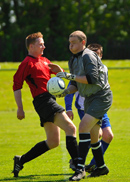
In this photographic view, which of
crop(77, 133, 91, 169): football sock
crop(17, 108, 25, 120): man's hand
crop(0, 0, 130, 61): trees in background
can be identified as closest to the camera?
crop(77, 133, 91, 169): football sock

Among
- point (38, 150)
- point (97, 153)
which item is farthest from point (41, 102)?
point (97, 153)

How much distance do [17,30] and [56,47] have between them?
8.01 m

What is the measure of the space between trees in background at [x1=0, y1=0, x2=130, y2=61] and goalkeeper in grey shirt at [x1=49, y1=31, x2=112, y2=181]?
4316 centimetres

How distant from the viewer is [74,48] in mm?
5883

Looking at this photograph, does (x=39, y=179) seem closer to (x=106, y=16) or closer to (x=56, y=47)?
(x=56, y=47)

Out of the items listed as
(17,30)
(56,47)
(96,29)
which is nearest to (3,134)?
(56,47)

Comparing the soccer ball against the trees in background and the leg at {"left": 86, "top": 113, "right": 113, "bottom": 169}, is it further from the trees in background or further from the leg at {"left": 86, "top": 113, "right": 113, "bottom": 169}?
the trees in background

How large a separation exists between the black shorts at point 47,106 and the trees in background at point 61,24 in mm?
42893

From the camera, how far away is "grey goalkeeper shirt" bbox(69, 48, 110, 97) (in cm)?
571

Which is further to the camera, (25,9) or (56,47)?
(25,9)

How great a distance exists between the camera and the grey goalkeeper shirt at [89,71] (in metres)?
5.71

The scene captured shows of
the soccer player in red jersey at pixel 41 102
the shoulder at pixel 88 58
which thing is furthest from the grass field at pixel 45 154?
the shoulder at pixel 88 58

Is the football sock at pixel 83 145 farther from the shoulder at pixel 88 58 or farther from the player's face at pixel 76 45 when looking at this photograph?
the player's face at pixel 76 45

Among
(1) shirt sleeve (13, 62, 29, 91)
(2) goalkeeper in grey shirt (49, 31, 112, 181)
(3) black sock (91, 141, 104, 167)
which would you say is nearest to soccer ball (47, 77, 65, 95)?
(2) goalkeeper in grey shirt (49, 31, 112, 181)
